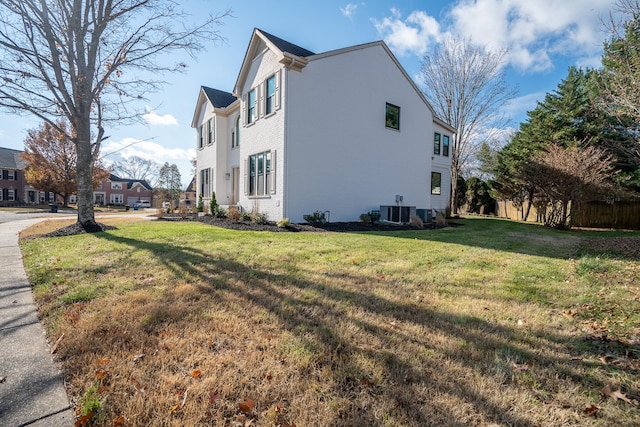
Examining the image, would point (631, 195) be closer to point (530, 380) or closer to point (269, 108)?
point (269, 108)

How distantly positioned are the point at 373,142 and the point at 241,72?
733 centimetres

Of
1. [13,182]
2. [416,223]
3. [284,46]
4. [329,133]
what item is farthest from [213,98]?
[13,182]

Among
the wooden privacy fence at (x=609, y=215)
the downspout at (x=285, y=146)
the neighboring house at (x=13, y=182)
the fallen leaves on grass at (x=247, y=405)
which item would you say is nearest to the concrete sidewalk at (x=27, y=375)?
the fallen leaves on grass at (x=247, y=405)

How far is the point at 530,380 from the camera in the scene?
7.46ft

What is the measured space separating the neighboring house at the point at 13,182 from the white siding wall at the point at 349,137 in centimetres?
→ 4992

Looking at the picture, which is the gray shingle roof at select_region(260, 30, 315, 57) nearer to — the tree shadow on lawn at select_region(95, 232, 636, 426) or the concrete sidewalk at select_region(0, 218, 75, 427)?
the tree shadow on lawn at select_region(95, 232, 636, 426)

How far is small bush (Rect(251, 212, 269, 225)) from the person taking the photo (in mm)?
11898

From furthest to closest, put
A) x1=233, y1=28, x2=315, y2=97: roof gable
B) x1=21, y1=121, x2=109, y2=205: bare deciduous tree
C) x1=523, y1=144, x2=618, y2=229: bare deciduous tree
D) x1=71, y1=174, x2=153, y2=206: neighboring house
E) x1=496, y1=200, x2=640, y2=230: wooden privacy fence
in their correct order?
x1=71, y1=174, x2=153, y2=206: neighboring house → x1=21, y1=121, x2=109, y2=205: bare deciduous tree → x1=496, y1=200, x2=640, y2=230: wooden privacy fence → x1=523, y1=144, x2=618, y2=229: bare deciduous tree → x1=233, y1=28, x2=315, y2=97: roof gable

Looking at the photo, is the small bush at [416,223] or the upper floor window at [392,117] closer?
the small bush at [416,223]

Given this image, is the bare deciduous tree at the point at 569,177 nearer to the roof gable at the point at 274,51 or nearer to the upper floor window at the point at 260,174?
the roof gable at the point at 274,51

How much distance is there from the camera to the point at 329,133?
12.5 metres

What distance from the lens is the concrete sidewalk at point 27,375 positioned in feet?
5.88

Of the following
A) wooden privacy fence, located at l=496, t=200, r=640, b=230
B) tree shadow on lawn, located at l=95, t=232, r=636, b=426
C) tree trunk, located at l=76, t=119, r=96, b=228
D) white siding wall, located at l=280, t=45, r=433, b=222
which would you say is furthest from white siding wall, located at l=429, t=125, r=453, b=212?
tree trunk, located at l=76, t=119, r=96, b=228

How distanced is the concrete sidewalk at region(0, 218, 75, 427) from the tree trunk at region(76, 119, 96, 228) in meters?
7.38
